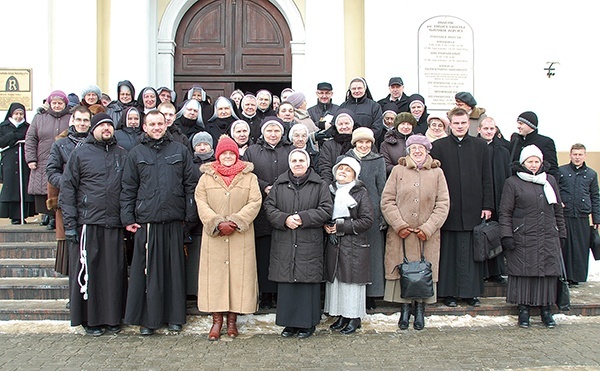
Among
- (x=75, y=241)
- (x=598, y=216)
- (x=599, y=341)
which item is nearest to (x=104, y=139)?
(x=75, y=241)

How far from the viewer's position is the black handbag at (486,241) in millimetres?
5770

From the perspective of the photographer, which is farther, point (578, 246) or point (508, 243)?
point (578, 246)

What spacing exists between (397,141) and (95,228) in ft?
10.4

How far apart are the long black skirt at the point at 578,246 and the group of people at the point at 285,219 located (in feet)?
3.90

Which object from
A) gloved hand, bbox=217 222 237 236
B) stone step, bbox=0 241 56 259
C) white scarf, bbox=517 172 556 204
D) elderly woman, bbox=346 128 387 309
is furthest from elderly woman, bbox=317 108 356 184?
stone step, bbox=0 241 56 259

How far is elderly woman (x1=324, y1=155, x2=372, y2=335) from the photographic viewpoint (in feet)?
17.5

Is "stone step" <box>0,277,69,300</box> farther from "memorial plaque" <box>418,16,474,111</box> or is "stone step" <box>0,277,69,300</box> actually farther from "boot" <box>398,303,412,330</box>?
"memorial plaque" <box>418,16,474,111</box>

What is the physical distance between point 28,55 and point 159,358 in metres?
6.28

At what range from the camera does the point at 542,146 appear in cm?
643

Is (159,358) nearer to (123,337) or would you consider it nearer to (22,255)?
(123,337)

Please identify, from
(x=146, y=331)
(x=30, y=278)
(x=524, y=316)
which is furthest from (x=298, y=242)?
(x=30, y=278)

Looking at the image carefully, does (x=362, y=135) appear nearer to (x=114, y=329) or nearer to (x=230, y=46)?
(x=114, y=329)

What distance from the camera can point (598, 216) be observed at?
721cm

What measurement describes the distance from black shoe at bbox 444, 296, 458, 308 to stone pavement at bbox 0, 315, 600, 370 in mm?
273
